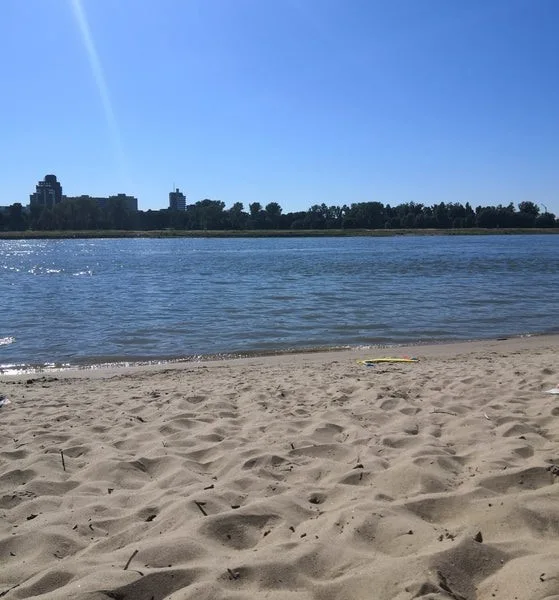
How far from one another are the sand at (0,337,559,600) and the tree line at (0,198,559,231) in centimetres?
14761

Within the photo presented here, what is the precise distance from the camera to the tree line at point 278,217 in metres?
149

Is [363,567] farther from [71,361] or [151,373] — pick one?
[71,361]

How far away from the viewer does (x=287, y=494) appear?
12.4ft

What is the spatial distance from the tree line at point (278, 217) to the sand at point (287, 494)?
148m

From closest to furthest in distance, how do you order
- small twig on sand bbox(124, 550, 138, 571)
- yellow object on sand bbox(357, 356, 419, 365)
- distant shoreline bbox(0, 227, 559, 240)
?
small twig on sand bbox(124, 550, 138, 571)
yellow object on sand bbox(357, 356, 419, 365)
distant shoreline bbox(0, 227, 559, 240)

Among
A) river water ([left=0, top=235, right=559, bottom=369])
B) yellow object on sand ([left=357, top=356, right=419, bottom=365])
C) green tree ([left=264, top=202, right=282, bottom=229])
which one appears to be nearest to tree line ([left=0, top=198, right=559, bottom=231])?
green tree ([left=264, top=202, right=282, bottom=229])

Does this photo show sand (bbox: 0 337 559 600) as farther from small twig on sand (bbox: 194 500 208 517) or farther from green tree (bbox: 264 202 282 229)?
green tree (bbox: 264 202 282 229)

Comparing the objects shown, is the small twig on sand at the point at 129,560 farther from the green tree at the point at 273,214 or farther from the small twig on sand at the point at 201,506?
the green tree at the point at 273,214

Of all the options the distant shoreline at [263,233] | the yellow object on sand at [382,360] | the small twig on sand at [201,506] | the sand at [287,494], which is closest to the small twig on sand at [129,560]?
the sand at [287,494]

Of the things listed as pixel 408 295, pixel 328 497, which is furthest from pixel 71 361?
pixel 408 295

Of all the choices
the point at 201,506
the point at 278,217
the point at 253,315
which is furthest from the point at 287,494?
the point at 278,217

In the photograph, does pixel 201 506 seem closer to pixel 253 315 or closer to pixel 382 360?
pixel 382 360

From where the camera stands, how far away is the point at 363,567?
2.84m

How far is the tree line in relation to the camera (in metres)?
149
